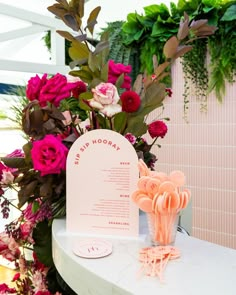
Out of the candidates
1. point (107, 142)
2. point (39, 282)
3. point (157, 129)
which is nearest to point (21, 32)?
point (157, 129)

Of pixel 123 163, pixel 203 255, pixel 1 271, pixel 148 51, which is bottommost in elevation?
pixel 1 271

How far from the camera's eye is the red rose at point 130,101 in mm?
924

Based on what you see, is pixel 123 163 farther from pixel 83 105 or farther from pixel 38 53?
pixel 38 53

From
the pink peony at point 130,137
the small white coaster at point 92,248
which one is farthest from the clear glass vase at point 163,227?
the pink peony at point 130,137

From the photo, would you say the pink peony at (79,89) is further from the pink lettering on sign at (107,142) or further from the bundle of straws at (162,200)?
the bundle of straws at (162,200)

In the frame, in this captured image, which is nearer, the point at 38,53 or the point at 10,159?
the point at 10,159

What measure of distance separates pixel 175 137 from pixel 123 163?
204 cm

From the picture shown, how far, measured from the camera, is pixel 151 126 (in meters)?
1.11

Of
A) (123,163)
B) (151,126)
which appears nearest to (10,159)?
(123,163)

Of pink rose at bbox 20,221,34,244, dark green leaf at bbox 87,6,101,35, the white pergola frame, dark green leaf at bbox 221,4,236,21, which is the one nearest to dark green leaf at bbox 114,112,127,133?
dark green leaf at bbox 87,6,101,35

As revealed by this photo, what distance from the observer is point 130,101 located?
0.93 metres

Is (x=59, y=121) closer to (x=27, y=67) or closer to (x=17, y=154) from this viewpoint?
(x=17, y=154)

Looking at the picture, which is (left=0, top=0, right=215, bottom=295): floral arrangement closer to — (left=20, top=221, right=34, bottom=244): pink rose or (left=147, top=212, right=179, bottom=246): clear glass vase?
(left=20, top=221, right=34, bottom=244): pink rose

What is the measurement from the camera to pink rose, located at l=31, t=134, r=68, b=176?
0.89 m
